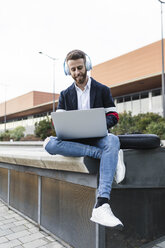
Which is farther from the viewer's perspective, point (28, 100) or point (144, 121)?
point (28, 100)

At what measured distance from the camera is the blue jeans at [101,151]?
2.08 meters

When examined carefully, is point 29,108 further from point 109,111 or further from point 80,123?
point 80,123

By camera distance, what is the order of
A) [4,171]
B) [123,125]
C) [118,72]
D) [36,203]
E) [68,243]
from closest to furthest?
[68,243] → [36,203] → [4,171] → [123,125] → [118,72]

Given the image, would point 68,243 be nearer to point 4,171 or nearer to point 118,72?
point 4,171

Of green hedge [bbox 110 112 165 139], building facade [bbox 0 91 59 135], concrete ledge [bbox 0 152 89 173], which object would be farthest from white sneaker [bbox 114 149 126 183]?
building facade [bbox 0 91 59 135]

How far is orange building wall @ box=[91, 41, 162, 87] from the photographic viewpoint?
28.6 metres

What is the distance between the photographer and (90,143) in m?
2.40

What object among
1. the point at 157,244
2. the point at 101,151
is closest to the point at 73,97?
the point at 101,151

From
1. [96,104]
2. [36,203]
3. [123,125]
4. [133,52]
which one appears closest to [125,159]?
[96,104]

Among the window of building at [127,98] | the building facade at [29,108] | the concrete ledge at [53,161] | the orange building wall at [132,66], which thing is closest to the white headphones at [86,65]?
the concrete ledge at [53,161]

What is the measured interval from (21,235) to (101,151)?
1905 mm

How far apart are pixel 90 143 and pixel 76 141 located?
143mm

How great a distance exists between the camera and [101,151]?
2232 mm

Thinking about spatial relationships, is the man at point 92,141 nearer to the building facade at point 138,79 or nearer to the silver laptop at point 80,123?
the silver laptop at point 80,123
